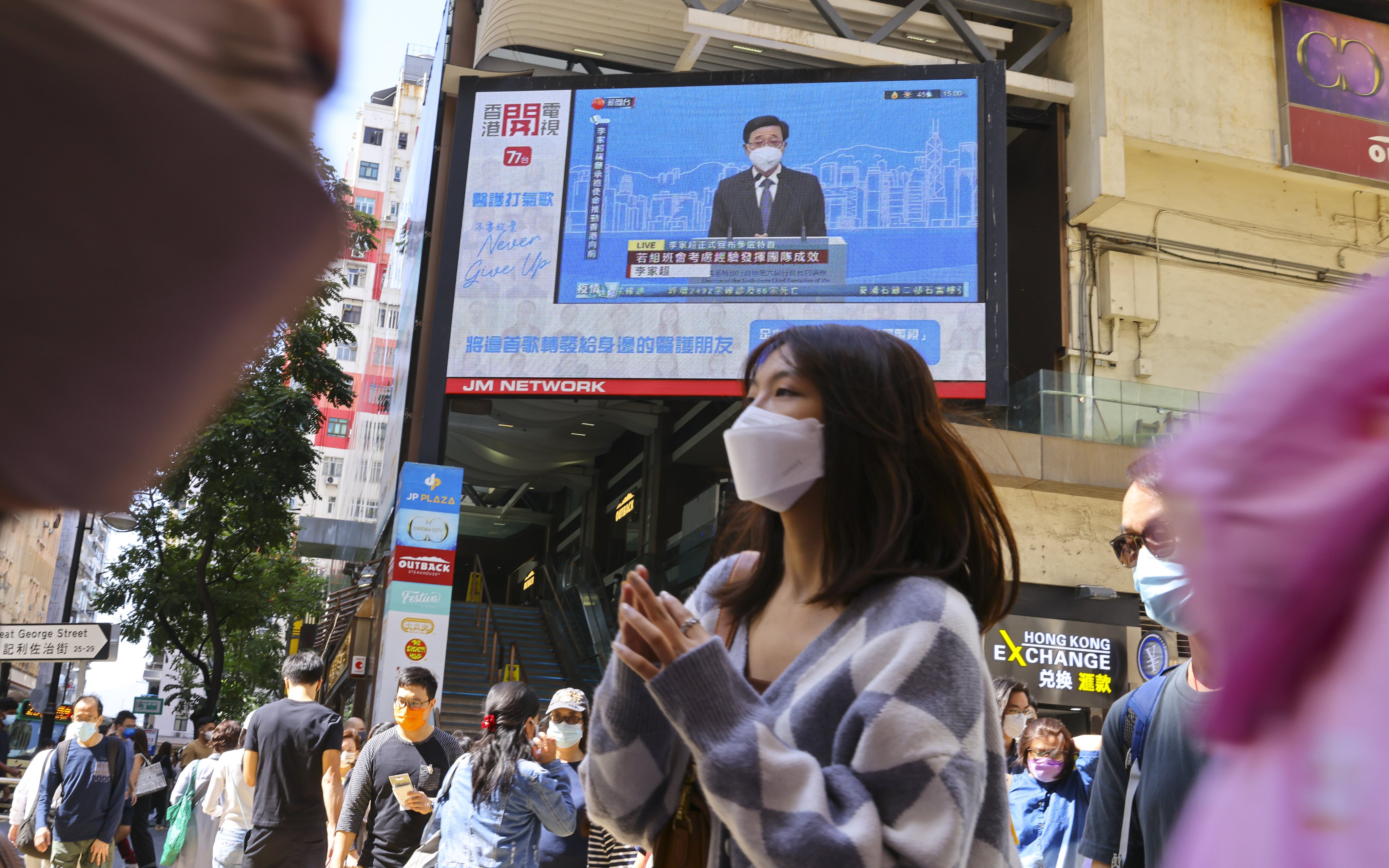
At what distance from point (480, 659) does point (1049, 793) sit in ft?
54.4

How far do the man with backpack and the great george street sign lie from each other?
7.59ft

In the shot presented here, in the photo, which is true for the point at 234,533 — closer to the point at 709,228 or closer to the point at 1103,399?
the point at 709,228

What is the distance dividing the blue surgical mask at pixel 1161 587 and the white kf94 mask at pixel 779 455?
44.9 inches

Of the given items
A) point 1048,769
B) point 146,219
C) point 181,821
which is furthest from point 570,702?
point 146,219

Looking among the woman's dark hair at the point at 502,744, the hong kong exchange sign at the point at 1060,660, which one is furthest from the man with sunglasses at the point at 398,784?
the hong kong exchange sign at the point at 1060,660

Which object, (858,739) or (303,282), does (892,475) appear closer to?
(858,739)

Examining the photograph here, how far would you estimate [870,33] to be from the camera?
1942 cm

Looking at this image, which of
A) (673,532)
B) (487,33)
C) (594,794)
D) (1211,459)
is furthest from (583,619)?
(1211,459)

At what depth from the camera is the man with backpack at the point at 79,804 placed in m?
8.14

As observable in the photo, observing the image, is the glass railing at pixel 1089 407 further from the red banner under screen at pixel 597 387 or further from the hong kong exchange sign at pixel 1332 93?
the hong kong exchange sign at pixel 1332 93

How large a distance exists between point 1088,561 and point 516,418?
37.2ft

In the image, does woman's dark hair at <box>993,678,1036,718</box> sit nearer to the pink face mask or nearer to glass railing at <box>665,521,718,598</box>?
the pink face mask

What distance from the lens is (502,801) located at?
16.0ft

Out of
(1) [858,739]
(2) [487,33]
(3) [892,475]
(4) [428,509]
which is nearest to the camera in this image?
(1) [858,739]
